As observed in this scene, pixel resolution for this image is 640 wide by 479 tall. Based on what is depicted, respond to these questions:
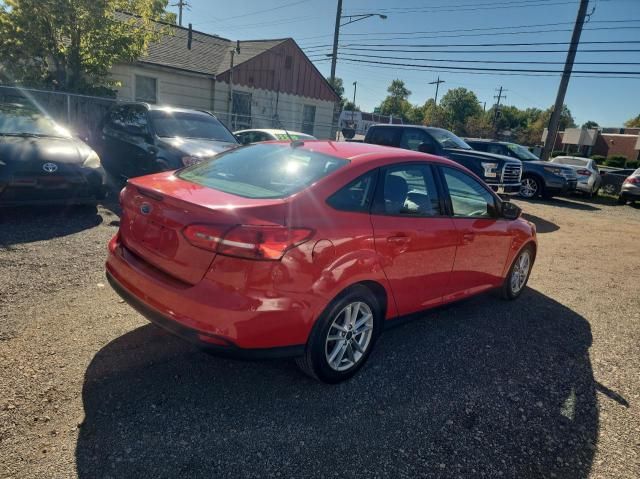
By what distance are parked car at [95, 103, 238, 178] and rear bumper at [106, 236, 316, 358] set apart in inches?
179

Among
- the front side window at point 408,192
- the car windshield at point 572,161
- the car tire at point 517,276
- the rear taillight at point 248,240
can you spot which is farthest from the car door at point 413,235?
the car windshield at point 572,161

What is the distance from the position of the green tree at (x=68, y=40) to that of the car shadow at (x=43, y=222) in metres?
6.95

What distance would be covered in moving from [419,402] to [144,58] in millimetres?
17191

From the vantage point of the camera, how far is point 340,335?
297cm

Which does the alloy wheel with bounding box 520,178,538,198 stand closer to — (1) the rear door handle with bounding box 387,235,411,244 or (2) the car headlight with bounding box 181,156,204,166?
(2) the car headlight with bounding box 181,156,204,166

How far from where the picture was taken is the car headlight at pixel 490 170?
10.2m

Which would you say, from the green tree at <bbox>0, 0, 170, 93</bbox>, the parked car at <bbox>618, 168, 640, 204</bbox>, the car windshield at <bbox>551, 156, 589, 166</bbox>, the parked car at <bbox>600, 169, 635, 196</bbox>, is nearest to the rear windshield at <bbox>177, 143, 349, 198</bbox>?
the green tree at <bbox>0, 0, 170, 93</bbox>

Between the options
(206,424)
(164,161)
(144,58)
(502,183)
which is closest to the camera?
(206,424)

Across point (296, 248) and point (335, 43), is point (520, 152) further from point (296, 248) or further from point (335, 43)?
point (296, 248)

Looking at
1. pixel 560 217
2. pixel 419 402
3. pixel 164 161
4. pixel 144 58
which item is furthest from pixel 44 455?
pixel 144 58

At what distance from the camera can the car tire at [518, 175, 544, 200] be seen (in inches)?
563

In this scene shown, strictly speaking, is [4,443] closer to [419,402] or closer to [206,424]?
[206,424]

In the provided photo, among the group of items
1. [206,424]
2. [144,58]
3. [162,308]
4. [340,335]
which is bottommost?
[206,424]

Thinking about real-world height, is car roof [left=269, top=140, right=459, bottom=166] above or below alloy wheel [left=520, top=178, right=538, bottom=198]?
above
